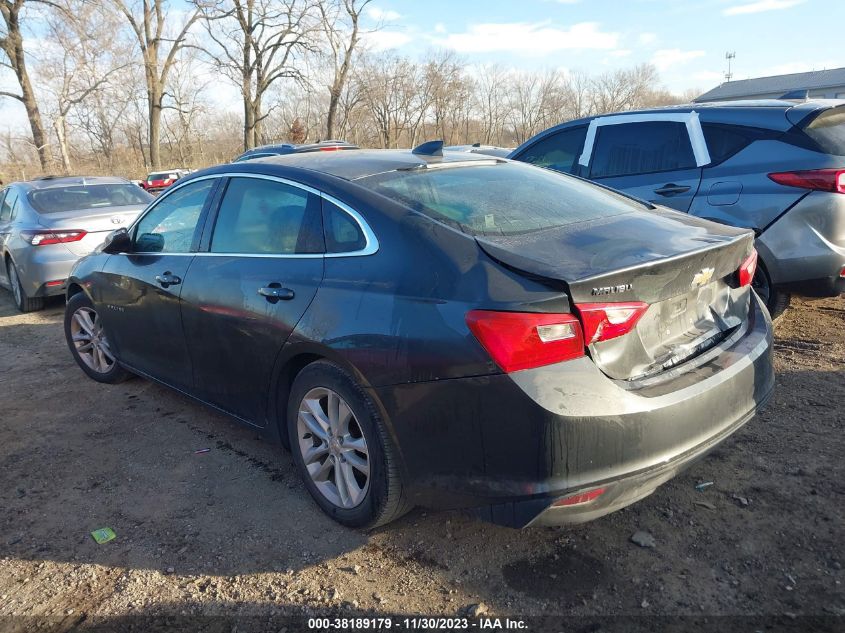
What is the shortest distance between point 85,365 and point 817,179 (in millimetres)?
5647

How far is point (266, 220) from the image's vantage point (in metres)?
3.28

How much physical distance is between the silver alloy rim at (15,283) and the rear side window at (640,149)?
270 inches

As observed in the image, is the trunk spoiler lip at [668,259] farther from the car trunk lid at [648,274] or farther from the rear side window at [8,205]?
the rear side window at [8,205]

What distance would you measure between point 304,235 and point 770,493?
251 centimetres

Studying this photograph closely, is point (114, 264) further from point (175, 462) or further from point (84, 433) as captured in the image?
point (175, 462)

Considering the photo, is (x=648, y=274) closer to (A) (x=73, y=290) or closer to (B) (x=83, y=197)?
(A) (x=73, y=290)

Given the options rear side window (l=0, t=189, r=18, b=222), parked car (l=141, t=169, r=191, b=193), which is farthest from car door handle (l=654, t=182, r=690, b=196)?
parked car (l=141, t=169, r=191, b=193)

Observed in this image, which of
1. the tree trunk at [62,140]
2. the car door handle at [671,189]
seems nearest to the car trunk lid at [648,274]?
the car door handle at [671,189]

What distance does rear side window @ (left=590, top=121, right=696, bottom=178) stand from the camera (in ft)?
17.0

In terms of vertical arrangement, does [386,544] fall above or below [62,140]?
below

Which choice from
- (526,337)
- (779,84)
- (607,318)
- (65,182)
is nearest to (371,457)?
(526,337)

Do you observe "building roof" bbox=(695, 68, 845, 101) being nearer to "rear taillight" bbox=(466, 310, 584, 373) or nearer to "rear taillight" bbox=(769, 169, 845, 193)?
"rear taillight" bbox=(769, 169, 845, 193)

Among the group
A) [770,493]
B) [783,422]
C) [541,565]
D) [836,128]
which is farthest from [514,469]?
[836,128]

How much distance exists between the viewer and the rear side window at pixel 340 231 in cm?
275
